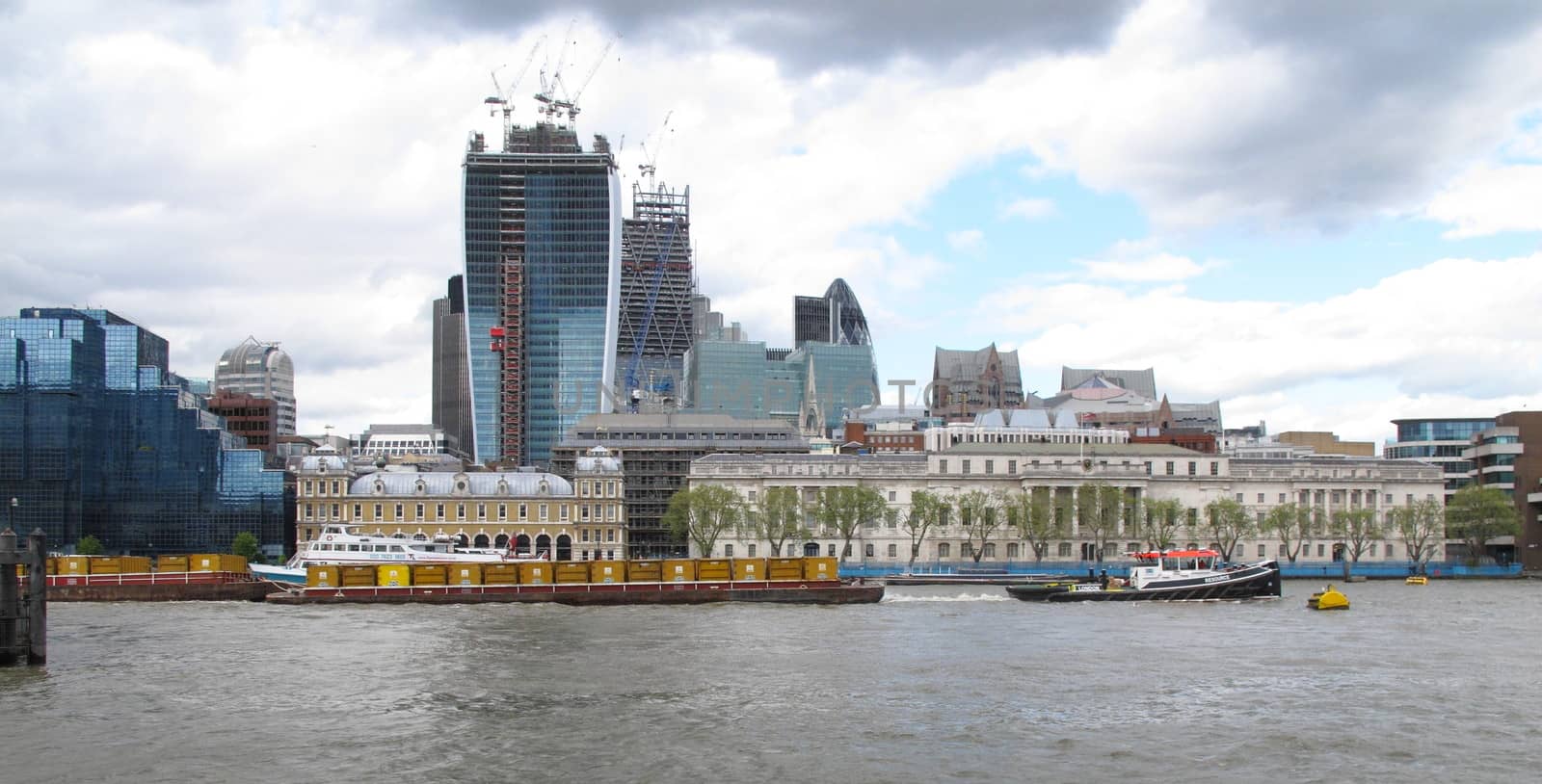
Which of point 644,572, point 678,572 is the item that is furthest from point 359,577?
point 678,572

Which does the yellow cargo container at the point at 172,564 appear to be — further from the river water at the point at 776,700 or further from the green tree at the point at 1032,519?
the green tree at the point at 1032,519

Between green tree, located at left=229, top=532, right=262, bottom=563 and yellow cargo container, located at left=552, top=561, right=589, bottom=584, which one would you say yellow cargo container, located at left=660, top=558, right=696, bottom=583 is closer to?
yellow cargo container, located at left=552, top=561, right=589, bottom=584

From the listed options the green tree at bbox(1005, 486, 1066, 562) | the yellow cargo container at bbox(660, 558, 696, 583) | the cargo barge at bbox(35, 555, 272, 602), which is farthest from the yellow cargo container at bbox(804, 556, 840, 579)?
the green tree at bbox(1005, 486, 1066, 562)

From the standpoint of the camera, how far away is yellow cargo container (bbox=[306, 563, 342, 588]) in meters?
126

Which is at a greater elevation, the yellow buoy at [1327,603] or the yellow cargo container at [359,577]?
the yellow cargo container at [359,577]

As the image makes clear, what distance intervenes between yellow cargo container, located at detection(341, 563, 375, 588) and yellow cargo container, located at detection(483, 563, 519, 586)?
8.68 m

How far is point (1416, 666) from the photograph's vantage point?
79375mm

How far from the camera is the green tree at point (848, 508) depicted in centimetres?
19250

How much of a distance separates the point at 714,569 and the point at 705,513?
2444 inches

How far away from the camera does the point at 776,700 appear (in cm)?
6756

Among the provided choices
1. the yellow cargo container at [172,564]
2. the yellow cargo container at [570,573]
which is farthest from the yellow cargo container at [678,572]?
the yellow cargo container at [172,564]

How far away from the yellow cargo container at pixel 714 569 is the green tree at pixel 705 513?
6064 cm

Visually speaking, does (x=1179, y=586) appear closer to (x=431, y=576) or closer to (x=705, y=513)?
(x=431, y=576)

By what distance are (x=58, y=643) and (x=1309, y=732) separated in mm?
65628
